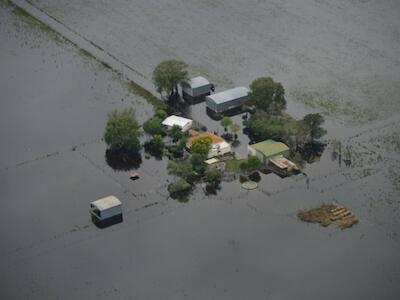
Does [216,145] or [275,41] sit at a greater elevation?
[275,41]

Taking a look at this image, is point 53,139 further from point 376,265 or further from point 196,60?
point 376,265

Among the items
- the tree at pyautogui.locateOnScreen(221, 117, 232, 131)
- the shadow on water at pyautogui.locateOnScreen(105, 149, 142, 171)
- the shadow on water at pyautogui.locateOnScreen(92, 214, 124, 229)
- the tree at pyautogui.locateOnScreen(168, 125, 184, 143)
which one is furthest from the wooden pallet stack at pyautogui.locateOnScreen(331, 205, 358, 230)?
the shadow on water at pyautogui.locateOnScreen(105, 149, 142, 171)

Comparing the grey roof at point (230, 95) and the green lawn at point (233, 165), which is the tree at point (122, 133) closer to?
the green lawn at point (233, 165)

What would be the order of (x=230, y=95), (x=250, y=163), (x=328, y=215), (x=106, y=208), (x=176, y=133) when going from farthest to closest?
(x=230, y=95) → (x=176, y=133) → (x=250, y=163) → (x=328, y=215) → (x=106, y=208)

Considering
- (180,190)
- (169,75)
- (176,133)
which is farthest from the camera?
(169,75)

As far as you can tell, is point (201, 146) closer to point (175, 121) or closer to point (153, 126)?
point (153, 126)

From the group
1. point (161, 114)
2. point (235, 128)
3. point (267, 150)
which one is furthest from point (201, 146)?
point (161, 114)

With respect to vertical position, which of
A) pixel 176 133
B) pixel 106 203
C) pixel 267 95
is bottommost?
pixel 106 203

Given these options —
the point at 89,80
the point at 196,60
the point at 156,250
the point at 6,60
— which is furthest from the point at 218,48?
the point at 156,250

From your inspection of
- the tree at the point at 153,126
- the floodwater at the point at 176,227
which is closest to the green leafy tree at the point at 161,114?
the tree at the point at 153,126
